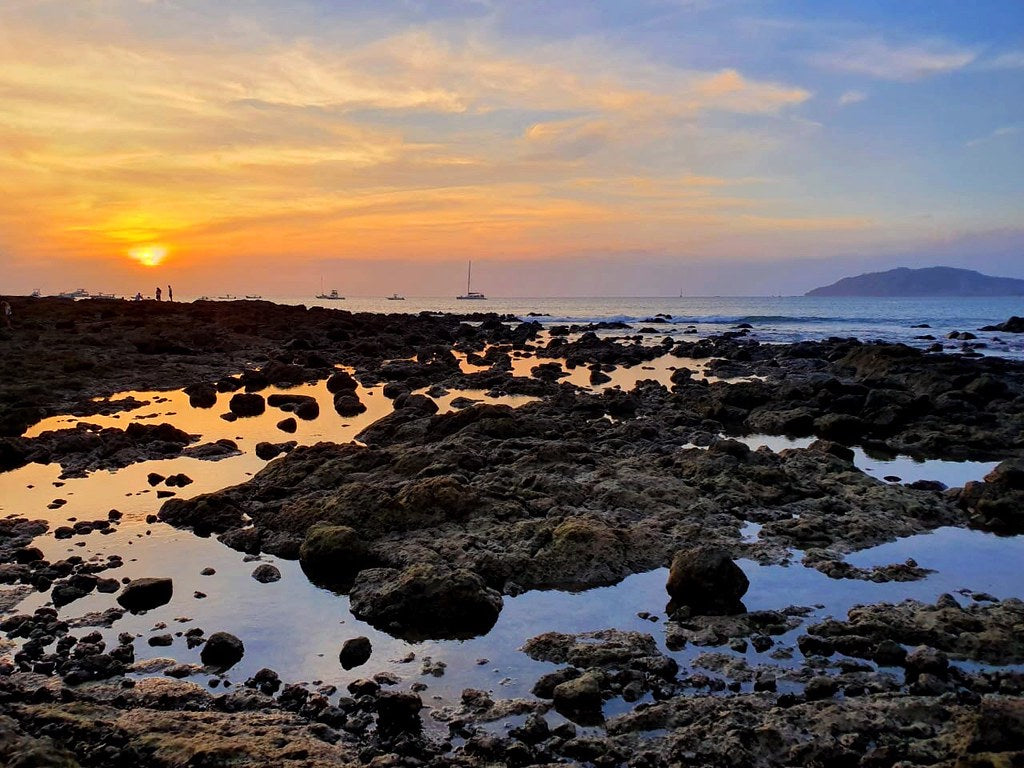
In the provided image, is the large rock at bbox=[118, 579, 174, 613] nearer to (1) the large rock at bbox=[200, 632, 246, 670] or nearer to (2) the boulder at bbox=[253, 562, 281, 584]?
(2) the boulder at bbox=[253, 562, 281, 584]

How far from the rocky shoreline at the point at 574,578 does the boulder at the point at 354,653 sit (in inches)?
22.6

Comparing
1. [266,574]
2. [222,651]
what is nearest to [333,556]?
[266,574]

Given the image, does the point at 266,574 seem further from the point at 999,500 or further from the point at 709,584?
the point at 999,500

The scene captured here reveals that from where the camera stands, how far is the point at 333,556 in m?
10.2

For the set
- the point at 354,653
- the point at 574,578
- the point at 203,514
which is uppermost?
the point at 203,514

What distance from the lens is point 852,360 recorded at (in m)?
37.0

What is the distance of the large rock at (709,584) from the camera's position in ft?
29.2

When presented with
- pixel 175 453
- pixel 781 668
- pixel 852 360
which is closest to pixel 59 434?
pixel 175 453

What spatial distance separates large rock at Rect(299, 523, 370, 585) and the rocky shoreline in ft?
0.10

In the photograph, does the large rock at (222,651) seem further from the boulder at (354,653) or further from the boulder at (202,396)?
the boulder at (202,396)

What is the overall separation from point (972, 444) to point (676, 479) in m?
9.88

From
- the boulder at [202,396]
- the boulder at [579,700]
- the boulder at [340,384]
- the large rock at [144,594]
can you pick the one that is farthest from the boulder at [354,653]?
the boulder at [340,384]

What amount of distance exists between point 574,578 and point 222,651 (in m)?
4.65

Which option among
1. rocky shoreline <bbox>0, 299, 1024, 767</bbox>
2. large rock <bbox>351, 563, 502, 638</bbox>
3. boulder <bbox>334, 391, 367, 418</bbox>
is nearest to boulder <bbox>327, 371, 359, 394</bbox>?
boulder <bbox>334, 391, 367, 418</bbox>
